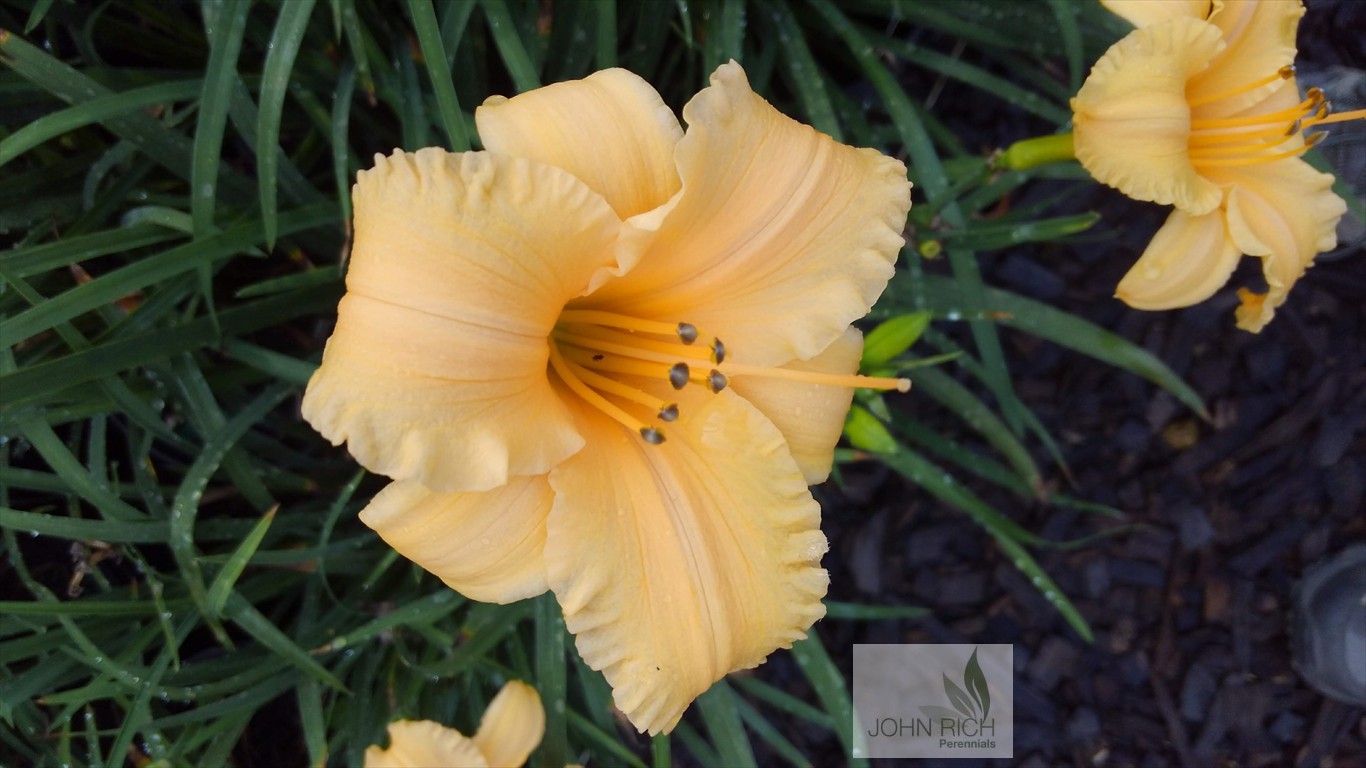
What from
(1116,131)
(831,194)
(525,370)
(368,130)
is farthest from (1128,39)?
(368,130)

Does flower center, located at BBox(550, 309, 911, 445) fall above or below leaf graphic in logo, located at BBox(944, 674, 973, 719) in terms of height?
above

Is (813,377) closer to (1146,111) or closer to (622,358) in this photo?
(622,358)

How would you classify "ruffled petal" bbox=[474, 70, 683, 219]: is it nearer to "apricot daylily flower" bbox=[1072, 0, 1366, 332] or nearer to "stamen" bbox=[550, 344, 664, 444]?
"stamen" bbox=[550, 344, 664, 444]

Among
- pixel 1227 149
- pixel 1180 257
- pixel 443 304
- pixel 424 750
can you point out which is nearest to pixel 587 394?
pixel 443 304

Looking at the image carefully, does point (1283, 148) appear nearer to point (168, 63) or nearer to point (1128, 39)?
point (1128, 39)

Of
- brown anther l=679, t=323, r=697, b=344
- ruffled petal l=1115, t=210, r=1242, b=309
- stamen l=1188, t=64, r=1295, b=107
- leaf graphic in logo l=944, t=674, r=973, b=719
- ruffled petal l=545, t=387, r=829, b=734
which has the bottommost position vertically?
leaf graphic in logo l=944, t=674, r=973, b=719

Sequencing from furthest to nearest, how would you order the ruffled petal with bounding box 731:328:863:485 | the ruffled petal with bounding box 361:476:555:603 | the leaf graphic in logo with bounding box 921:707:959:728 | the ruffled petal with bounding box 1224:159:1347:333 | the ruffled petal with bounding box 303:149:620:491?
the leaf graphic in logo with bounding box 921:707:959:728 < the ruffled petal with bounding box 1224:159:1347:333 < the ruffled petal with bounding box 731:328:863:485 < the ruffled petal with bounding box 361:476:555:603 < the ruffled petal with bounding box 303:149:620:491

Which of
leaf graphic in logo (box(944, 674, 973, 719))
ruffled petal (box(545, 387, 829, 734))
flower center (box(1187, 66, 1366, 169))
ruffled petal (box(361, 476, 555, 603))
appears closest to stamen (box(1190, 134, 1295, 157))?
flower center (box(1187, 66, 1366, 169))
